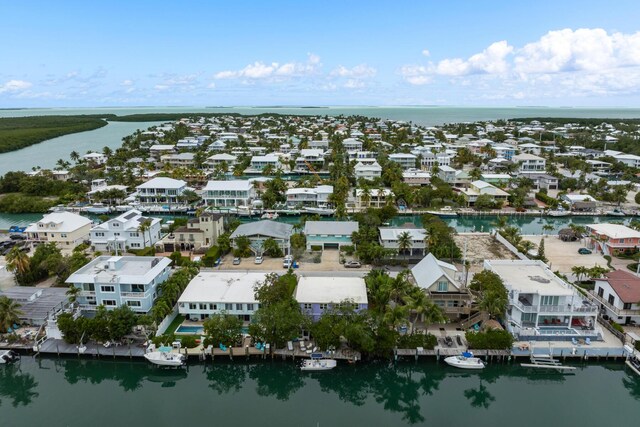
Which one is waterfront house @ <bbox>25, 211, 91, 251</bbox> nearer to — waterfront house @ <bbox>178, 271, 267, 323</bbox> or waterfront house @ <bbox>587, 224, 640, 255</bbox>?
waterfront house @ <bbox>178, 271, 267, 323</bbox>

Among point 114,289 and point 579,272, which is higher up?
point 114,289

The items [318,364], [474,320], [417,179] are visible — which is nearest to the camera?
[318,364]

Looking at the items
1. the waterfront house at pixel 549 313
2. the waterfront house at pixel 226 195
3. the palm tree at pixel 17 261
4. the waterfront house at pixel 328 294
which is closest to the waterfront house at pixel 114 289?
the palm tree at pixel 17 261

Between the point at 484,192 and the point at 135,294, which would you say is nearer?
the point at 135,294

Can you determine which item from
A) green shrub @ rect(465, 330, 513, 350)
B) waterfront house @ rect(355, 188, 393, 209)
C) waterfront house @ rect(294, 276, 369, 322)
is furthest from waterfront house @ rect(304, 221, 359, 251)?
green shrub @ rect(465, 330, 513, 350)

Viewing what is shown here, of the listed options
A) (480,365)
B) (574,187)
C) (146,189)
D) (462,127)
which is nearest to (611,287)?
(480,365)

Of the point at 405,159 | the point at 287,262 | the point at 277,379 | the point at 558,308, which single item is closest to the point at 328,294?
the point at 277,379

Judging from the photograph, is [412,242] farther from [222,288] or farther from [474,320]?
[222,288]
